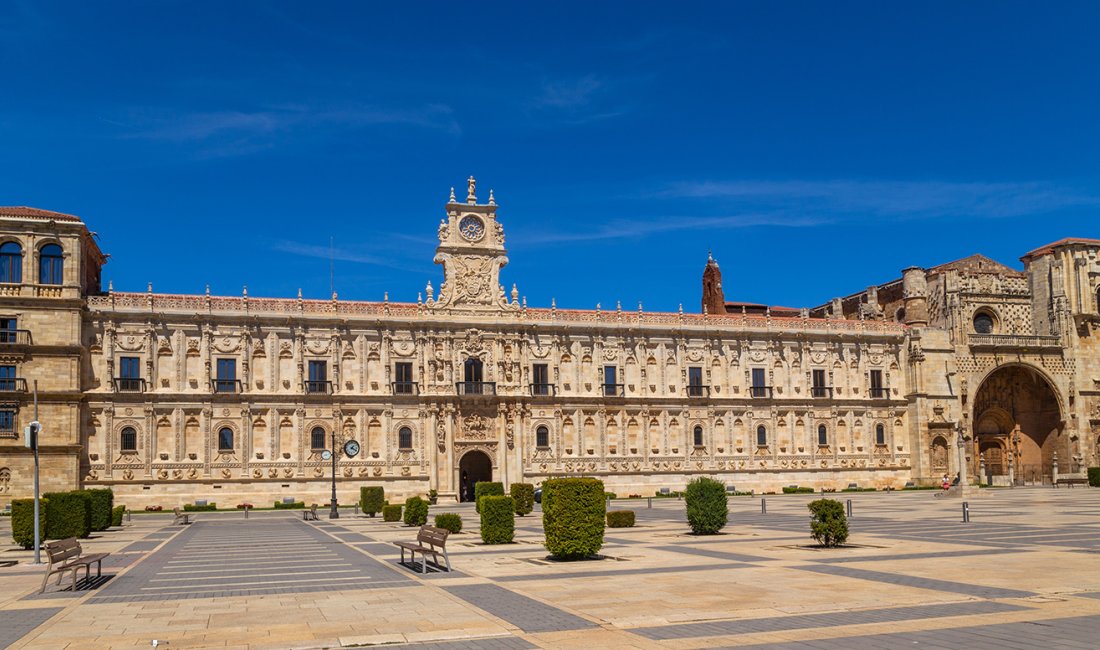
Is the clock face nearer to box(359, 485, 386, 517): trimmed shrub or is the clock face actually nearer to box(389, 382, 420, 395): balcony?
box(389, 382, 420, 395): balcony

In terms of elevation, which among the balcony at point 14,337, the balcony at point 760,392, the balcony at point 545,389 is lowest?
the balcony at point 760,392

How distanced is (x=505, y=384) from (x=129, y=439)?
22616 mm

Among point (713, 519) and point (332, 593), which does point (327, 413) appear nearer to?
point (713, 519)

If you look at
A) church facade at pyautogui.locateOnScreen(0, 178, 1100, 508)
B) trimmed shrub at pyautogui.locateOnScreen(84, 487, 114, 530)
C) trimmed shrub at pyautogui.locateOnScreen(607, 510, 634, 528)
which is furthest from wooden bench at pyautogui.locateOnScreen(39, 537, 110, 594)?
church facade at pyautogui.locateOnScreen(0, 178, 1100, 508)

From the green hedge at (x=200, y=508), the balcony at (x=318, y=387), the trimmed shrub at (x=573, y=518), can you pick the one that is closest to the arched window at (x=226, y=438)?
the green hedge at (x=200, y=508)

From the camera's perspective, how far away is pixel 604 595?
1781 cm

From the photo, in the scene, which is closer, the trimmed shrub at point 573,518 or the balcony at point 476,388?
the trimmed shrub at point 573,518

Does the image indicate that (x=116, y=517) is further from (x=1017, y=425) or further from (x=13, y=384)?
(x=1017, y=425)

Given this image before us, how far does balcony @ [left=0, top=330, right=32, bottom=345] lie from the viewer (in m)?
56.1

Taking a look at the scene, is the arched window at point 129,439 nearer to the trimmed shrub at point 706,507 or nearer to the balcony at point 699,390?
the balcony at point 699,390

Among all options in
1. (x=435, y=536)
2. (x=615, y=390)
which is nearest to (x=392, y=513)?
(x=435, y=536)

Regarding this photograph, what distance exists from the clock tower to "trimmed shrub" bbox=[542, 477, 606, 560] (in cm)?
4197

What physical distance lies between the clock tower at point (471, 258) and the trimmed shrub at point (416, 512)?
1115 inches

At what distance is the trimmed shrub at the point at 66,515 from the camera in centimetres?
3150
